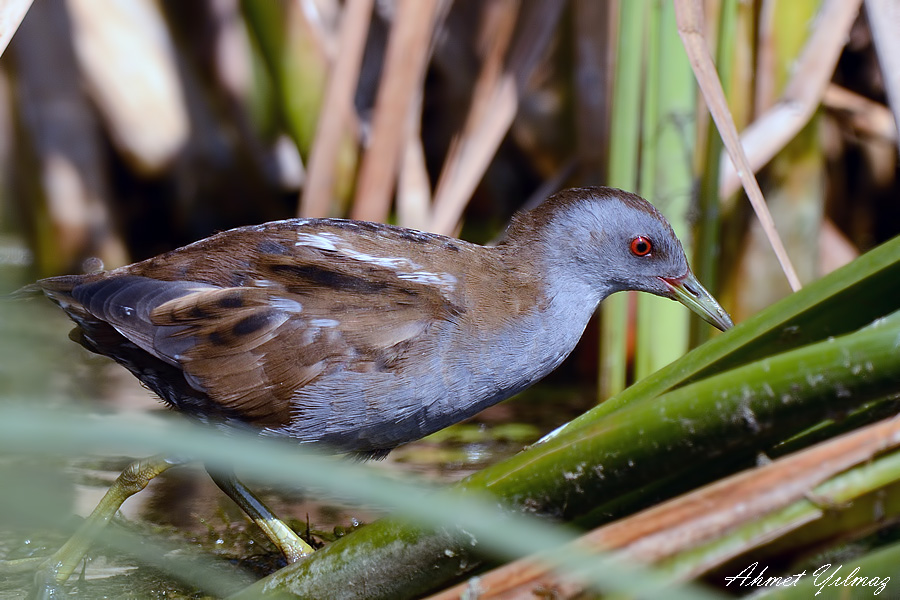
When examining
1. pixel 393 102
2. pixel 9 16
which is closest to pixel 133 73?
pixel 393 102

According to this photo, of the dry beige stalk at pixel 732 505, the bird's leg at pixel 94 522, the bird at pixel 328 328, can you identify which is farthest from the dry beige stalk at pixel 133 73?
the dry beige stalk at pixel 732 505

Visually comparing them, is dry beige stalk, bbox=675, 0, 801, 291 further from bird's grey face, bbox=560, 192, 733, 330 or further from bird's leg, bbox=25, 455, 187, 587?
bird's leg, bbox=25, 455, 187, 587

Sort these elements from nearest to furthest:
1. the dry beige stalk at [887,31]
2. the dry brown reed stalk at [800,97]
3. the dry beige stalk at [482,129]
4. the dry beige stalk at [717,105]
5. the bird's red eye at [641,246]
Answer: the dry beige stalk at [717,105]
the bird's red eye at [641,246]
the dry beige stalk at [887,31]
the dry brown reed stalk at [800,97]
the dry beige stalk at [482,129]

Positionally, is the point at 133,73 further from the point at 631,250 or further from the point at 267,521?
the point at 631,250

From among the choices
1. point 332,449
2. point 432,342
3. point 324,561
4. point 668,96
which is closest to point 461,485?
point 324,561

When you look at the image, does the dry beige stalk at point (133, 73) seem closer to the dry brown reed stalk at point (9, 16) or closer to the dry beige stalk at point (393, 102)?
the dry beige stalk at point (393, 102)
